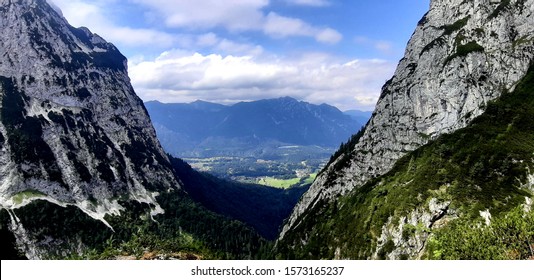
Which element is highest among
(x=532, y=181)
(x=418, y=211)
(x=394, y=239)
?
(x=532, y=181)

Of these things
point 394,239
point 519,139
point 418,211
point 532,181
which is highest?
point 519,139
